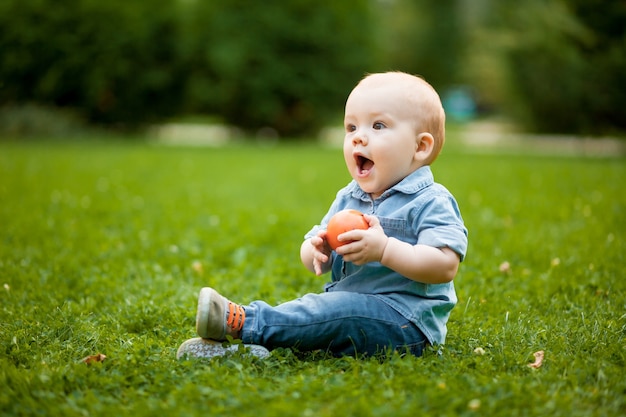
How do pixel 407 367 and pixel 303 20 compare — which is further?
pixel 303 20

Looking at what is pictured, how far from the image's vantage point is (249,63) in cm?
1998

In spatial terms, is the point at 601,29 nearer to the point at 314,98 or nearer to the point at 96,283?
the point at 314,98

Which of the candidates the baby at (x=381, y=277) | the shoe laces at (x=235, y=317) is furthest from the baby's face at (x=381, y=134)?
the shoe laces at (x=235, y=317)

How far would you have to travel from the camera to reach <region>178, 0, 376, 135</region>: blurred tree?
19.7 meters

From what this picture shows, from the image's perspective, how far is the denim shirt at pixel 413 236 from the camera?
2.79m

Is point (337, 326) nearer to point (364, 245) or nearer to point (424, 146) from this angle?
point (364, 245)

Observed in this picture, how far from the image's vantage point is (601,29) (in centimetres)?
1525

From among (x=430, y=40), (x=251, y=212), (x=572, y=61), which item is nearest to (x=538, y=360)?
(x=251, y=212)

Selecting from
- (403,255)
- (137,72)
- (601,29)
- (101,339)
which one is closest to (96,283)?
(101,339)

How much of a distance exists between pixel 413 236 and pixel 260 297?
136cm

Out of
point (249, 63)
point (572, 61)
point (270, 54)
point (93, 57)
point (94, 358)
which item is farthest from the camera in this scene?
point (249, 63)

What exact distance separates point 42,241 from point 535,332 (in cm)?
383

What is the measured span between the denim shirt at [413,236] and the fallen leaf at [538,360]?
0.40 m

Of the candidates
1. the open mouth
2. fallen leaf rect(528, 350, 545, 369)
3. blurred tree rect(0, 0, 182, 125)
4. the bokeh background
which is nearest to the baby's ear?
the open mouth
